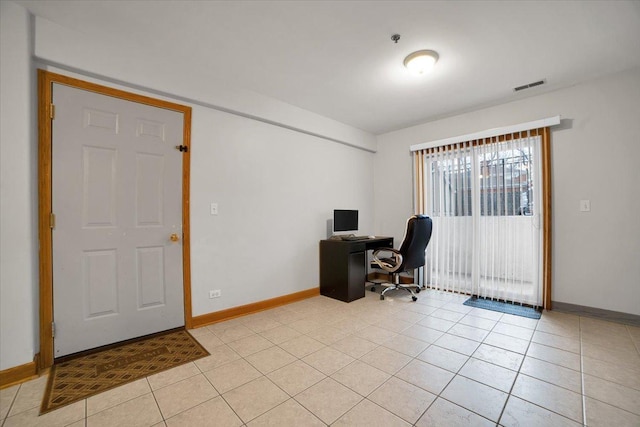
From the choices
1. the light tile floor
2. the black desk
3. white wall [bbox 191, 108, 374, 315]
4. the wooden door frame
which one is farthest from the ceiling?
the light tile floor

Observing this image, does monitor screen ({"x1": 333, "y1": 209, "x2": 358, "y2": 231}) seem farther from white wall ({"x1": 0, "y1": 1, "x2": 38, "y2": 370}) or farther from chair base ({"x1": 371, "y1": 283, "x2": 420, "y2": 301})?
white wall ({"x1": 0, "y1": 1, "x2": 38, "y2": 370})

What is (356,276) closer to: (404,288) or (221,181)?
(404,288)

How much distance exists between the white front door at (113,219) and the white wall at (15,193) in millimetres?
210

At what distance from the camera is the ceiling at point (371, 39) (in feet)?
6.38

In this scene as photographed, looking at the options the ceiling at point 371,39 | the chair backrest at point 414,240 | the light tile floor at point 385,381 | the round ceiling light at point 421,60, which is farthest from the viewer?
A: the chair backrest at point 414,240

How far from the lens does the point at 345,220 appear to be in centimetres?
411

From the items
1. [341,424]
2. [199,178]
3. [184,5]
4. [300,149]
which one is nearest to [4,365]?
[199,178]

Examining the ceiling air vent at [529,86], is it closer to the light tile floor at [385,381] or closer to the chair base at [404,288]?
the light tile floor at [385,381]

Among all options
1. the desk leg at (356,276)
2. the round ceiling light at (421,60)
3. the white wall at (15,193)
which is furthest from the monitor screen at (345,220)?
the white wall at (15,193)

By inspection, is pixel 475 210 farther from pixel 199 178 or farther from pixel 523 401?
pixel 199 178

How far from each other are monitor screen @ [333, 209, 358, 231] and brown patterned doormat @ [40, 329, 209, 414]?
92.1 inches

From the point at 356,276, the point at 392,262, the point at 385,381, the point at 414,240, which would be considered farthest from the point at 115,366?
the point at 414,240

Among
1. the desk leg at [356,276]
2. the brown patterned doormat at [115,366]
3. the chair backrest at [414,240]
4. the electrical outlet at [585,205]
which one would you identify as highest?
the electrical outlet at [585,205]

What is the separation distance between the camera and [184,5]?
6.29 feet
